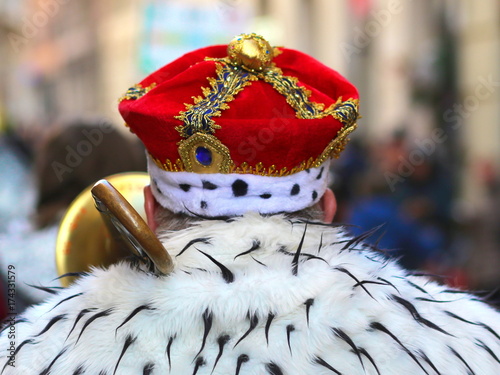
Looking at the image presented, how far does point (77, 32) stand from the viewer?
107 feet

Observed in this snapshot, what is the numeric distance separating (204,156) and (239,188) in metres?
0.11

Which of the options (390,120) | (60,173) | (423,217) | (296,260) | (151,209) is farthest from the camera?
(390,120)

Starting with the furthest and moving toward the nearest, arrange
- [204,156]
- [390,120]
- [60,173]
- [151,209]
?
1. [390,120]
2. [60,173]
3. [151,209]
4. [204,156]

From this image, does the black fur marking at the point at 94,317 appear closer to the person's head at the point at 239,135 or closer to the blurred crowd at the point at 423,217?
the person's head at the point at 239,135

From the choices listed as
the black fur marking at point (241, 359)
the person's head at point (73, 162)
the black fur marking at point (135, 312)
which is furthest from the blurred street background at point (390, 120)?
the black fur marking at point (135, 312)

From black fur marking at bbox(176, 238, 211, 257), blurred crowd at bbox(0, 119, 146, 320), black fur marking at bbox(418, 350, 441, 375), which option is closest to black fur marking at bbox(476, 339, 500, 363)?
black fur marking at bbox(418, 350, 441, 375)

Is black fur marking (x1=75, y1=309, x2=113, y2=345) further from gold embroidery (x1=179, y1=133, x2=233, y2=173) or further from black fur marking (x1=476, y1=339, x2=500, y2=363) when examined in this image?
black fur marking (x1=476, y1=339, x2=500, y2=363)

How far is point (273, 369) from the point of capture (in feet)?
4.13

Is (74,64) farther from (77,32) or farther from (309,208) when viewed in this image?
(309,208)

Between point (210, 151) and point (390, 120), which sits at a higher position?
point (210, 151)

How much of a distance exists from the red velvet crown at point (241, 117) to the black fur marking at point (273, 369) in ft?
1.47

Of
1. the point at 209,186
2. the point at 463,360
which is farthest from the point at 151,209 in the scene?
the point at 463,360

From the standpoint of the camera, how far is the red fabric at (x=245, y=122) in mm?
1457

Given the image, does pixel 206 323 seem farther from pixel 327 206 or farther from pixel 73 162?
pixel 73 162
